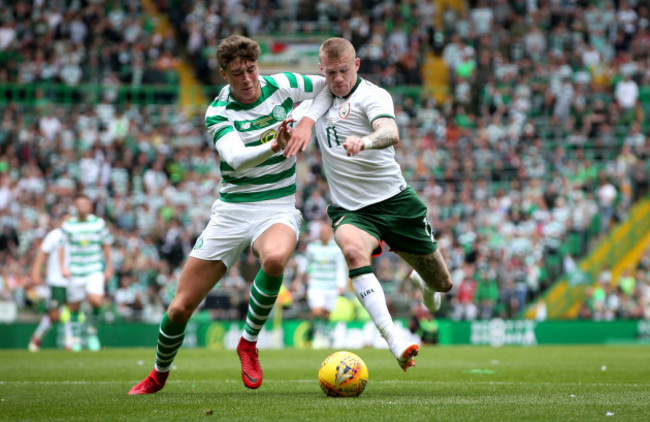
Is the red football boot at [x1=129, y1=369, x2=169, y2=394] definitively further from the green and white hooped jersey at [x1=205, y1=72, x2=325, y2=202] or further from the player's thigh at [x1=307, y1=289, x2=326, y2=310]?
the player's thigh at [x1=307, y1=289, x2=326, y2=310]

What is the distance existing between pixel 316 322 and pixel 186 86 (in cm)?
1235

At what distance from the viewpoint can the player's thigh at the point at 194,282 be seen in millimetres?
7352

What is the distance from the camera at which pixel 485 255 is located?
2175cm

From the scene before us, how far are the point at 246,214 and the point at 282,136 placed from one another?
874 mm

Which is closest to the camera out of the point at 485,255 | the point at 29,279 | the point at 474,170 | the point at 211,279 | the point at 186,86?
the point at 211,279

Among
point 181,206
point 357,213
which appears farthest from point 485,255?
point 357,213

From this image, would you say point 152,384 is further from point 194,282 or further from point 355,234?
point 355,234

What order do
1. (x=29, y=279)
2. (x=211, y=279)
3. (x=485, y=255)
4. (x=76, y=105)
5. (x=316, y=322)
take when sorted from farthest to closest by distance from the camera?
(x=76, y=105) < (x=485, y=255) < (x=29, y=279) < (x=316, y=322) < (x=211, y=279)

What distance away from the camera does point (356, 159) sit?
305 inches

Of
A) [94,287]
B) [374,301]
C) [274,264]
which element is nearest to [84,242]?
[94,287]

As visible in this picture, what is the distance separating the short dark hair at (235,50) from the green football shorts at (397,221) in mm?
1531

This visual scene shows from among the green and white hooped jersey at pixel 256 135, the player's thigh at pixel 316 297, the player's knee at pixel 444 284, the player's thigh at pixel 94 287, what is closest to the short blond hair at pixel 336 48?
the green and white hooped jersey at pixel 256 135

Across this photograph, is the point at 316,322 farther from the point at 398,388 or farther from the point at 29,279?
the point at 398,388

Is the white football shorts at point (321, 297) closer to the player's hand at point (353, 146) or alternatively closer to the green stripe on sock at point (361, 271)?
the green stripe on sock at point (361, 271)
